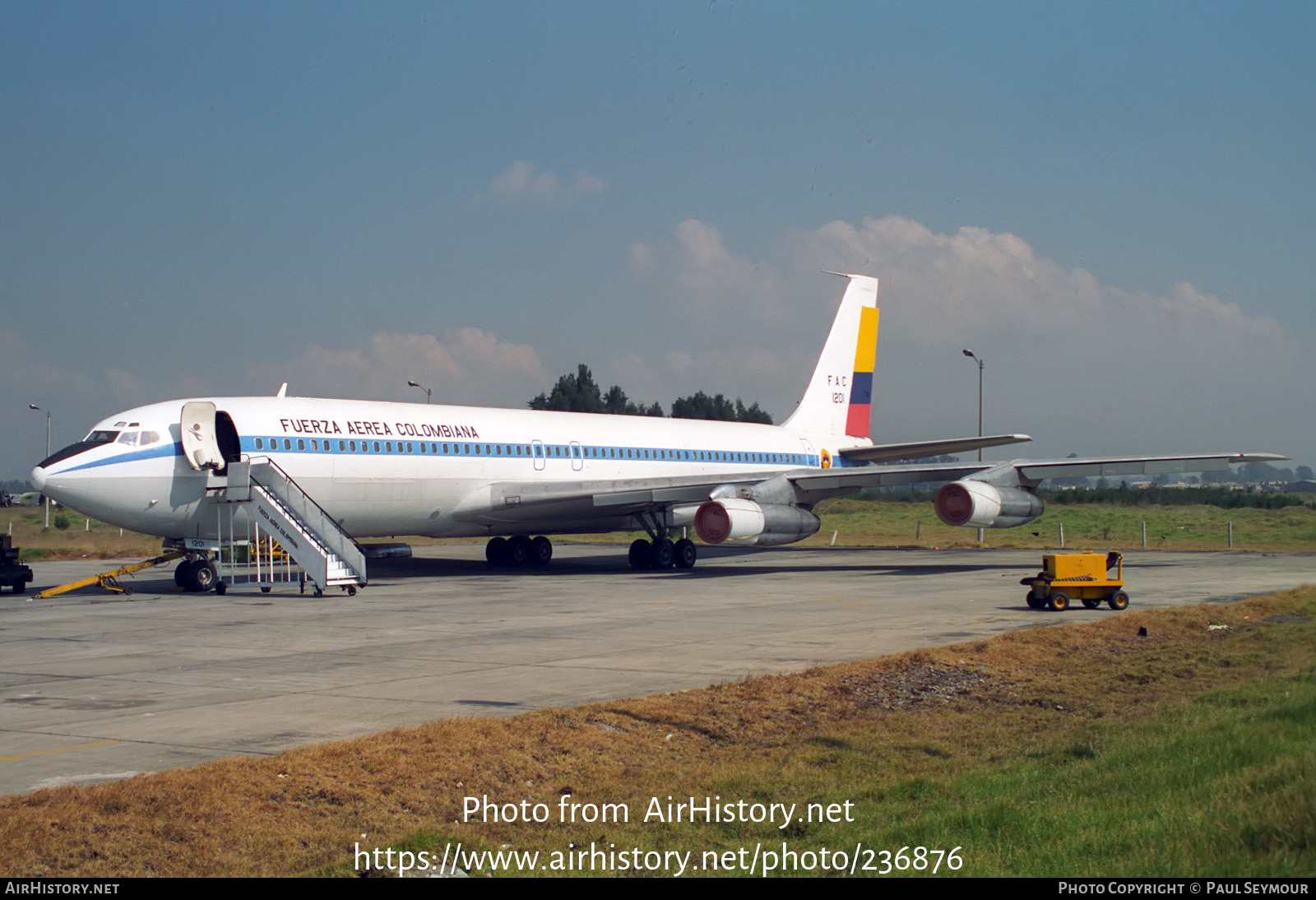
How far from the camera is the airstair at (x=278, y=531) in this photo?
884 inches

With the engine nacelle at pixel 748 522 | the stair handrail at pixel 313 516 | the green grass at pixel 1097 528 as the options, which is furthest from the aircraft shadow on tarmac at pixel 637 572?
the green grass at pixel 1097 528

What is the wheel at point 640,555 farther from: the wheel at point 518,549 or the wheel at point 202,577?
the wheel at point 202,577

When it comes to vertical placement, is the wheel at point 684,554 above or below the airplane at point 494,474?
below

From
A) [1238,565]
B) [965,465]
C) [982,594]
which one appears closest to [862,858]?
[982,594]

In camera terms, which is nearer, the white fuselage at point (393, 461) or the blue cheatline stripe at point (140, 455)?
the blue cheatline stripe at point (140, 455)

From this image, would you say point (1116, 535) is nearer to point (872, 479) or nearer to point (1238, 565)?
point (1238, 565)

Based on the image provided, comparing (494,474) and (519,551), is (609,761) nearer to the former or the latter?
(494,474)

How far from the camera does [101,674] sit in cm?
1254

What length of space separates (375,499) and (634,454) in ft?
29.0

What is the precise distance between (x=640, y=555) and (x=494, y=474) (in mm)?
4879

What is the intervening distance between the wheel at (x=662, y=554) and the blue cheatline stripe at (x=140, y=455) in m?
12.1

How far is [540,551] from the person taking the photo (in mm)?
32906

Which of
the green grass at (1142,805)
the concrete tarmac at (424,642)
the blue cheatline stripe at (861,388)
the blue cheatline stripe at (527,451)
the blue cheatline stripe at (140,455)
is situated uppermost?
the blue cheatline stripe at (861,388)

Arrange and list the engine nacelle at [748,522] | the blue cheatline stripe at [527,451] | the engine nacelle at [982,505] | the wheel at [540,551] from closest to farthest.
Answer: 1. the blue cheatline stripe at [527,451]
2. the engine nacelle at [982,505]
3. the engine nacelle at [748,522]
4. the wheel at [540,551]
